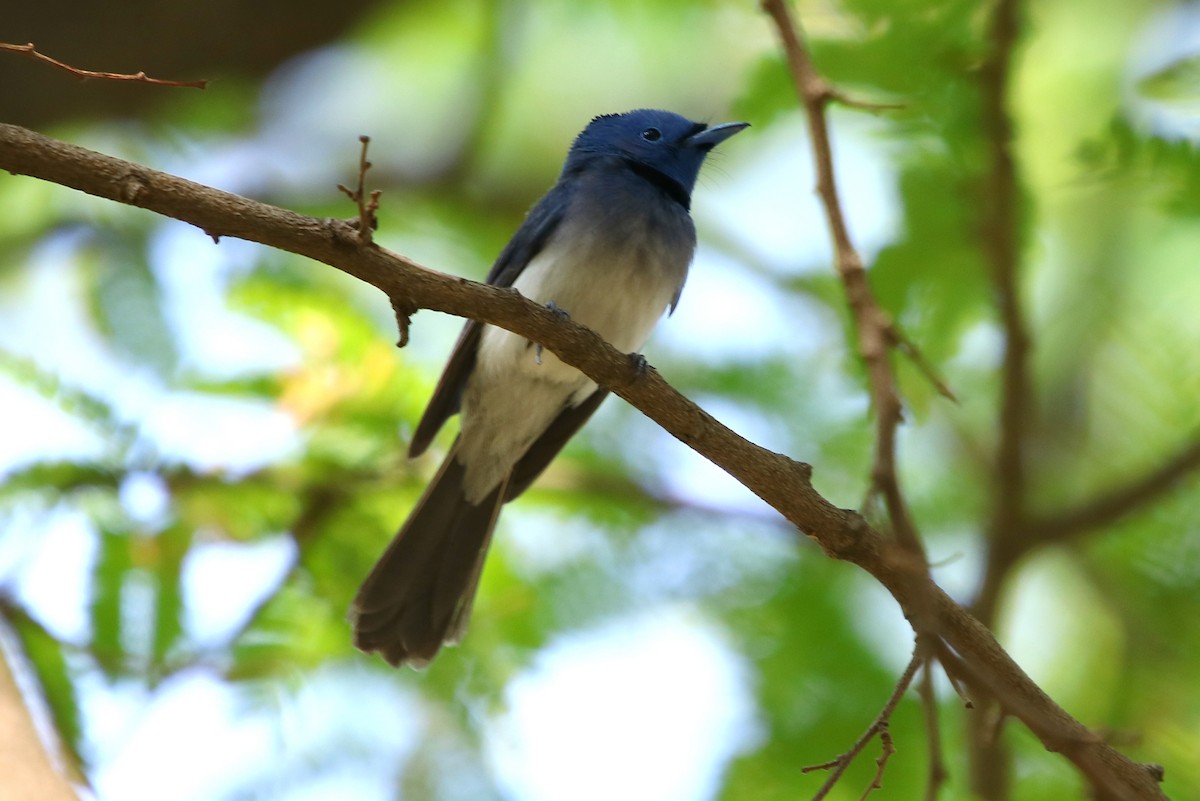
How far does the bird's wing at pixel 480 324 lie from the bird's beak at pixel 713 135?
51 cm

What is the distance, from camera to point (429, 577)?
396cm

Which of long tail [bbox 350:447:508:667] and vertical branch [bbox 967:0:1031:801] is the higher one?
vertical branch [bbox 967:0:1031:801]

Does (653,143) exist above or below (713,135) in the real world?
below

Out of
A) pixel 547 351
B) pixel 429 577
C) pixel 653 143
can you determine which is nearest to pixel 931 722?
pixel 547 351

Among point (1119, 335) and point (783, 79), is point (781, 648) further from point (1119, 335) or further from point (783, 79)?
point (783, 79)

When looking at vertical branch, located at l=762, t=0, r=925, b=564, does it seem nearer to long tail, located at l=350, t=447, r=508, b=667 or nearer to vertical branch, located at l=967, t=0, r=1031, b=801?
vertical branch, located at l=967, t=0, r=1031, b=801

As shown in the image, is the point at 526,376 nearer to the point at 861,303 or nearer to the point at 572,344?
the point at 572,344

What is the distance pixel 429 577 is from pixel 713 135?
173cm

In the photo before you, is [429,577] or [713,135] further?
[713,135]

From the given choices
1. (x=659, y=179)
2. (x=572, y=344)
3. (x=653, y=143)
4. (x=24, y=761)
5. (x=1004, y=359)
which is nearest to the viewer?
(x=24, y=761)

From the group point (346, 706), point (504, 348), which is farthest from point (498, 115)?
point (346, 706)

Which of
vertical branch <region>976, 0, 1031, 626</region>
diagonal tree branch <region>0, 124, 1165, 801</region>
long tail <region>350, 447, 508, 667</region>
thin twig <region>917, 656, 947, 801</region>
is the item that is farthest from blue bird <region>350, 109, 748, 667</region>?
thin twig <region>917, 656, 947, 801</region>

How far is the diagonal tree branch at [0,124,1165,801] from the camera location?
7.23 ft

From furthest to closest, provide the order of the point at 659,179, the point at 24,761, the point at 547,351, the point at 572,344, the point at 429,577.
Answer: the point at 659,179, the point at 429,577, the point at 547,351, the point at 572,344, the point at 24,761
